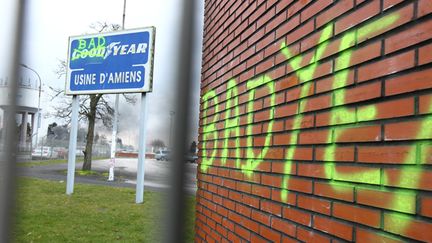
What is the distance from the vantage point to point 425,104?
1190 mm

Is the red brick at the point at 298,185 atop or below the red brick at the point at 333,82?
below

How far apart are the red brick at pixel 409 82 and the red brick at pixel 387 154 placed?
0.53 feet

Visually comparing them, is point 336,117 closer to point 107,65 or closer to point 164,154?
point 164,154

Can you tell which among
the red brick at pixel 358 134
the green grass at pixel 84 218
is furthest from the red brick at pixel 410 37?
the green grass at pixel 84 218

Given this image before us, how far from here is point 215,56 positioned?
10.5 ft

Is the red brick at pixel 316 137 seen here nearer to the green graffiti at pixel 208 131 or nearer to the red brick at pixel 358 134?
the red brick at pixel 358 134

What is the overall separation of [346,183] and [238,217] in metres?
1.16

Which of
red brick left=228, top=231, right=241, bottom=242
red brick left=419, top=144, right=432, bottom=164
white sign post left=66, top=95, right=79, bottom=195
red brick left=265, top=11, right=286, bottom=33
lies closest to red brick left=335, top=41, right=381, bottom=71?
red brick left=419, top=144, right=432, bottom=164

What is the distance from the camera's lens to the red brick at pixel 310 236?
1.65 metres

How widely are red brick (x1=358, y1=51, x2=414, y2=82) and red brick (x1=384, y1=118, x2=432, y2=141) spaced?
0.16m

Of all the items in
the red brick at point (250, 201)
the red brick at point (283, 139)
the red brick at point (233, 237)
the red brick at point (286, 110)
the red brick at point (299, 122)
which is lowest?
the red brick at point (233, 237)

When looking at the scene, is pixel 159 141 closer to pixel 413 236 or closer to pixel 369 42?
pixel 413 236

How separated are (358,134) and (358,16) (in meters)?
0.39

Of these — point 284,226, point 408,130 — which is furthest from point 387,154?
point 284,226
